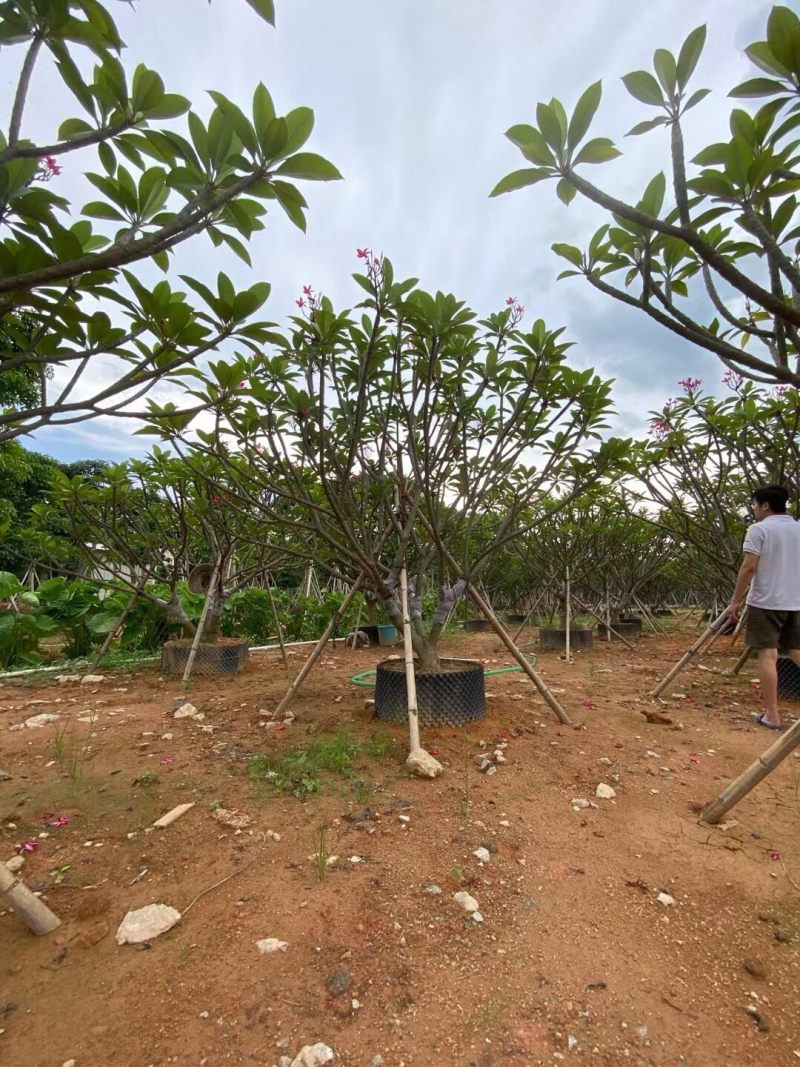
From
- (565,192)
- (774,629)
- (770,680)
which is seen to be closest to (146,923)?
(565,192)

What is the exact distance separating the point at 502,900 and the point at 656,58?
2.50m

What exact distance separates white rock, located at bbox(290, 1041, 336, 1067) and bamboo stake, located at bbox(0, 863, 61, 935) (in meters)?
0.95

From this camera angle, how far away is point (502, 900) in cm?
180

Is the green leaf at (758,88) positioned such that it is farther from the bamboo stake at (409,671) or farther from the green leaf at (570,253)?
the bamboo stake at (409,671)

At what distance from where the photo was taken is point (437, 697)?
3455mm

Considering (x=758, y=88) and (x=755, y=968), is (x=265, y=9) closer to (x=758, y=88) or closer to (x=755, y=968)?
(x=758, y=88)

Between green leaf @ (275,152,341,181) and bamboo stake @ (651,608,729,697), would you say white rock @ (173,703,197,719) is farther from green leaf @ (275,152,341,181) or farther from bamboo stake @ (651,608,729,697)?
bamboo stake @ (651,608,729,697)

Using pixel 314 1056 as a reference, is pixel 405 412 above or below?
above

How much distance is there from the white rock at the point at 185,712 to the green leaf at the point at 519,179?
3.90m

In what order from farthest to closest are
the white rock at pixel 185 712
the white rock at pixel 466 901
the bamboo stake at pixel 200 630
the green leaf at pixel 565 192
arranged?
the bamboo stake at pixel 200 630 → the white rock at pixel 185 712 → the white rock at pixel 466 901 → the green leaf at pixel 565 192

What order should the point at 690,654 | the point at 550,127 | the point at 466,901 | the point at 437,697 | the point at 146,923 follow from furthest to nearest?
the point at 690,654, the point at 437,697, the point at 466,901, the point at 146,923, the point at 550,127

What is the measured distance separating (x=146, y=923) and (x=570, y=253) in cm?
263

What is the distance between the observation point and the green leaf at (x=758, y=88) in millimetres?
1155

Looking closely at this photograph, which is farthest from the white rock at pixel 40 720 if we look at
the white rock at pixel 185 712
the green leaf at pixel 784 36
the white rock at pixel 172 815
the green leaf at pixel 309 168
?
the green leaf at pixel 784 36
